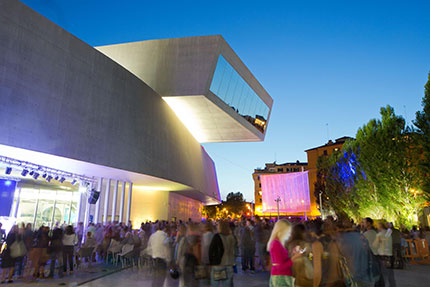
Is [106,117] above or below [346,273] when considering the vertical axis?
above

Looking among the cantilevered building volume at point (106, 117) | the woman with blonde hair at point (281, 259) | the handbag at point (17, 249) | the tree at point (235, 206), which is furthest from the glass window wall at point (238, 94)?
the tree at point (235, 206)

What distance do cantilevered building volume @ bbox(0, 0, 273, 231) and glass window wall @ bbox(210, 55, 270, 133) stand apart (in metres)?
0.10

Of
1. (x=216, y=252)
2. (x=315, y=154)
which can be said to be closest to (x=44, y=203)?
(x=216, y=252)

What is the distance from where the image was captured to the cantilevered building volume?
1182 cm

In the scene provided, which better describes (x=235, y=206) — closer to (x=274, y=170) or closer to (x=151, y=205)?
(x=274, y=170)

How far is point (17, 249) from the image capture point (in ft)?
27.7

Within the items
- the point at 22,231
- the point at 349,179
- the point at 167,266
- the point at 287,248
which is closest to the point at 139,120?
the point at 22,231

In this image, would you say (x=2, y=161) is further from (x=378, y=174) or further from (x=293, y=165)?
(x=293, y=165)

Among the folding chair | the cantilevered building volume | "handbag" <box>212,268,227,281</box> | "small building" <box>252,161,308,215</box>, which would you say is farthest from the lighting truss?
"small building" <box>252,161,308,215</box>

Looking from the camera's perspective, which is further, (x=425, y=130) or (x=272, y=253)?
(x=425, y=130)

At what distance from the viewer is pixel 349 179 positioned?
29281 mm

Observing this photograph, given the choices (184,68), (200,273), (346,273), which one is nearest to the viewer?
(346,273)

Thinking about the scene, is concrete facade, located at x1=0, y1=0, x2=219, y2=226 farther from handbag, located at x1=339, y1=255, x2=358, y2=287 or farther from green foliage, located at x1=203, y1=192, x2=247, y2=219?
green foliage, located at x1=203, y1=192, x2=247, y2=219

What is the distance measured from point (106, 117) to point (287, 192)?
27978 millimetres
